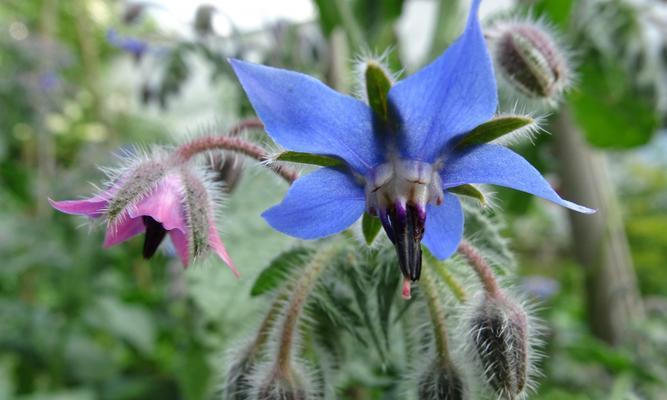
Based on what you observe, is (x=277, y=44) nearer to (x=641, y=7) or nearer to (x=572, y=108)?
(x=572, y=108)

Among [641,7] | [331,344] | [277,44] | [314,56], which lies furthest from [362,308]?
[641,7]

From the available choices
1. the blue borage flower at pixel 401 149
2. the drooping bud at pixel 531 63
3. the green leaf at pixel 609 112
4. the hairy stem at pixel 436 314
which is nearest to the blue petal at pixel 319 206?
the blue borage flower at pixel 401 149

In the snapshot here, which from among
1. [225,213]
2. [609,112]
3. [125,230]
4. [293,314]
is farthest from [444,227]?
[609,112]

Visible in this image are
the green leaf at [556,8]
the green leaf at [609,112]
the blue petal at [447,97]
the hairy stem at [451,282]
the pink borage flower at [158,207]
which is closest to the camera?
the blue petal at [447,97]

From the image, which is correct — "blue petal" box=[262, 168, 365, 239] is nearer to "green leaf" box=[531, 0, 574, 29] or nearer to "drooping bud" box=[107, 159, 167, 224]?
"drooping bud" box=[107, 159, 167, 224]

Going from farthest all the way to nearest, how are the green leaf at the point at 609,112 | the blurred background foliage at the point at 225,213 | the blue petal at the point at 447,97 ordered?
the green leaf at the point at 609,112
the blurred background foliage at the point at 225,213
the blue petal at the point at 447,97

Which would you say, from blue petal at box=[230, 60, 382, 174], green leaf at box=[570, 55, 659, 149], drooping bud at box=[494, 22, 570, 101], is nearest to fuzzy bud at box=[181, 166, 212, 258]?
blue petal at box=[230, 60, 382, 174]

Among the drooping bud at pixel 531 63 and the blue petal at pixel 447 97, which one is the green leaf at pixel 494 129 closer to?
the blue petal at pixel 447 97
